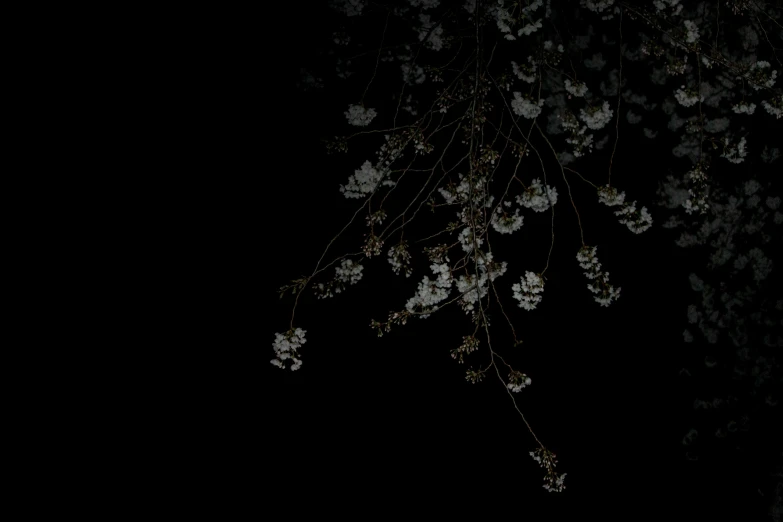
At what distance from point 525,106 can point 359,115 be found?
2.16ft

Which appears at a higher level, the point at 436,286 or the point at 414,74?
the point at 414,74

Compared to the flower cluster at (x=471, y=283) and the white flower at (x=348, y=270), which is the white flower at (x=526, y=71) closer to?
the flower cluster at (x=471, y=283)

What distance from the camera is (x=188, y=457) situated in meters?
1.82

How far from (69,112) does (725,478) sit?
3165 millimetres

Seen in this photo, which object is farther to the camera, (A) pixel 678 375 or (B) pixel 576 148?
(A) pixel 678 375

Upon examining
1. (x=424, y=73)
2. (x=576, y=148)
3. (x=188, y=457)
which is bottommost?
(x=188, y=457)

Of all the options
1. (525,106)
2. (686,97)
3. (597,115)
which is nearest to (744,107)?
(686,97)

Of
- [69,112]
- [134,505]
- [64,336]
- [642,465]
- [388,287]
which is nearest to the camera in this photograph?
→ [69,112]

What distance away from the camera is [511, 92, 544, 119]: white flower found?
1.72m

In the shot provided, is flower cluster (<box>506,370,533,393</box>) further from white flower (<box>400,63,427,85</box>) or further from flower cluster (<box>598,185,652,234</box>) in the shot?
white flower (<box>400,63,427,85</box>)

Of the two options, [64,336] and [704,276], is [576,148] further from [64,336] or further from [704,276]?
[64,336]

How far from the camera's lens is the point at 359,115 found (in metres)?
1.69

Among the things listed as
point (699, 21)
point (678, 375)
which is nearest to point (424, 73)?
point (699, 21)

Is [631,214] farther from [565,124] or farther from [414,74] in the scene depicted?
[414,74]
